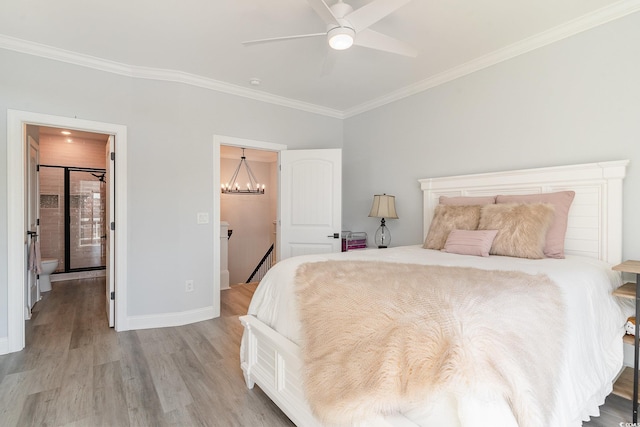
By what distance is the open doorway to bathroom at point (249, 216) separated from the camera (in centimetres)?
722

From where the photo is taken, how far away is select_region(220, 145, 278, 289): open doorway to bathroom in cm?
722

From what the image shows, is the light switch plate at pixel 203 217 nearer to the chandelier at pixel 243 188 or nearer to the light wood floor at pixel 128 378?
the light wood floor at pixel 128 378

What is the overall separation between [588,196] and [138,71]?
13.7 feet

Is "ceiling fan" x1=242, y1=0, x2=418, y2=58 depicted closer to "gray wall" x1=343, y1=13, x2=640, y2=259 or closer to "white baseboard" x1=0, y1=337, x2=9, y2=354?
"gray wall" x1=343, y1=13, x2=640, y2=259

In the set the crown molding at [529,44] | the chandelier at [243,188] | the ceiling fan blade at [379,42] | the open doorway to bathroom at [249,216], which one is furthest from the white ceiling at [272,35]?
the open doorway to bathroom at [249,216]

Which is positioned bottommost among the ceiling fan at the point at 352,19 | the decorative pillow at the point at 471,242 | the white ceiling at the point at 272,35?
the decorative pillow at the point at 471,242

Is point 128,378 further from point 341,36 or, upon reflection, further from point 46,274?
point 46,274

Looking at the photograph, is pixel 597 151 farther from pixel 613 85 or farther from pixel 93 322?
pixel 93 322

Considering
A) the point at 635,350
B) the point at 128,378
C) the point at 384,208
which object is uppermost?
the point at 384,208

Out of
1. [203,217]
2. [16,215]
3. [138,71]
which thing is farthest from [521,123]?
[16,215]

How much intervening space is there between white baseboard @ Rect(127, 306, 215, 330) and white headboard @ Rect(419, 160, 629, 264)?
3311 mm

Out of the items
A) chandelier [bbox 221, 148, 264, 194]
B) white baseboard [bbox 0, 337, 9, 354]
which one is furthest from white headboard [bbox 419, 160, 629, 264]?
chandelier [bbox 221, 148, 264, 194]

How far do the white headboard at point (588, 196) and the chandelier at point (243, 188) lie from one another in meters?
5.39

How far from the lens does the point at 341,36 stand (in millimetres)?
1932
